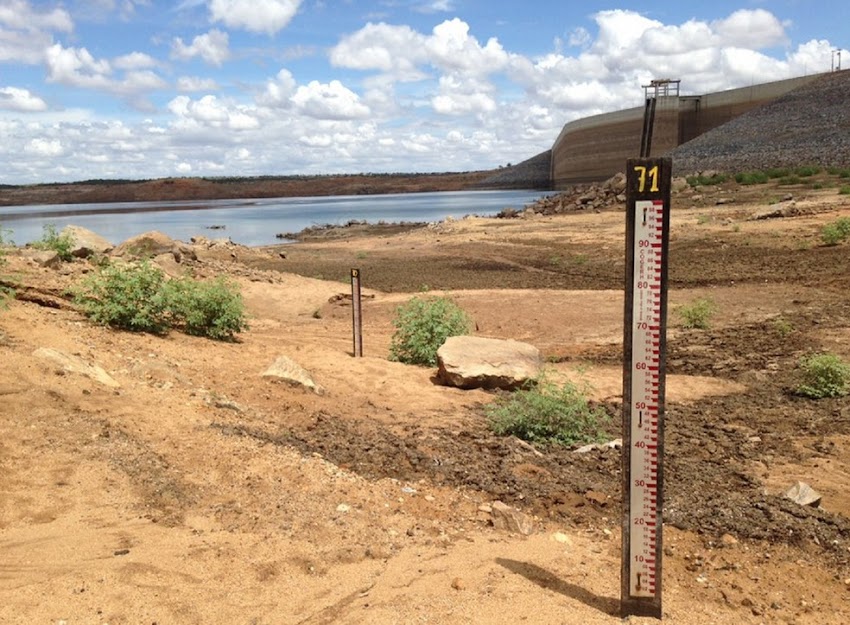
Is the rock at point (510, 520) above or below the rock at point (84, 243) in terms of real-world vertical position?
below

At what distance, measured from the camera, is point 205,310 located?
924 centimetres

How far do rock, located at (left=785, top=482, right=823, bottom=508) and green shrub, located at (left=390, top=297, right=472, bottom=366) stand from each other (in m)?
5.06

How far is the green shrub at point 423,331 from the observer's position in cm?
974

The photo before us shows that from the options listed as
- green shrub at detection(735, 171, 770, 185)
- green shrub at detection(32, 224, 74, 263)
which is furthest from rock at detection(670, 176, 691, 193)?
green shrub at detection(32, 224, 74, 263)

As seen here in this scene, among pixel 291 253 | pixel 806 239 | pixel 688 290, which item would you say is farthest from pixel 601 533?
pixel 291 253

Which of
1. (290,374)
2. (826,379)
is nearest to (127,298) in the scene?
(290,374)

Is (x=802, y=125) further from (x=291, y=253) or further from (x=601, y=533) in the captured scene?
(x=601, y=533)

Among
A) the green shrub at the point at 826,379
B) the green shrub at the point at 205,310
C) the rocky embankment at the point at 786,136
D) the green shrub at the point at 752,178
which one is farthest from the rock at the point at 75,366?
the rocky embankment at the point at 786,136

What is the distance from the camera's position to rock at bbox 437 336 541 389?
328 inches

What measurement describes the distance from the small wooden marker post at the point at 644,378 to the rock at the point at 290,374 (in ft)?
14.8

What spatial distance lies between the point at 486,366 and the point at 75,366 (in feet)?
14.0

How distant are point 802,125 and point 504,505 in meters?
49.6

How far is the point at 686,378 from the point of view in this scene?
914 cm

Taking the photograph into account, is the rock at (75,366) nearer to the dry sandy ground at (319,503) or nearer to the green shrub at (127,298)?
the dry sandy ground at (319,503)
